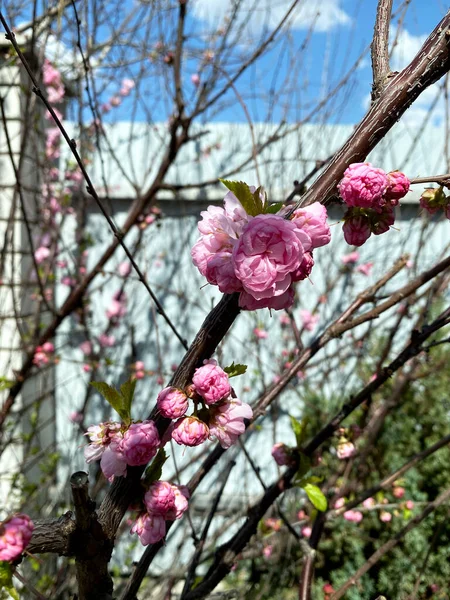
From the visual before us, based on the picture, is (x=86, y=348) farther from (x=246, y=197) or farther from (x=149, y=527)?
(x=246, y=197)

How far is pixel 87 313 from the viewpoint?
3.60 meters

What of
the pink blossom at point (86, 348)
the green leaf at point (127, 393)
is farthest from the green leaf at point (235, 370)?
the pink blossom at point (86, 348)

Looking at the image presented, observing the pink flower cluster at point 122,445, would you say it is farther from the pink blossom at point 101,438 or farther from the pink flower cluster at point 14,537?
the pink flower cluster at point 14,537

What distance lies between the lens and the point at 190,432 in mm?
682

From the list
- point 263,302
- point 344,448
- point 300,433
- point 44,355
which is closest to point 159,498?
point 263,302

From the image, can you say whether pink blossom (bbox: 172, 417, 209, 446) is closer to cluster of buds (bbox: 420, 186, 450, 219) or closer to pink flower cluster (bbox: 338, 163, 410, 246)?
pink flower cluster (bbox: 338, 163, 410, 246)

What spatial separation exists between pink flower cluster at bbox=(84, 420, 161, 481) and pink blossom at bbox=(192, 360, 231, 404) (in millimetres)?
89

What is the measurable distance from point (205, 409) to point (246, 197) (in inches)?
11.5

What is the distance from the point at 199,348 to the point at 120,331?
3.24m

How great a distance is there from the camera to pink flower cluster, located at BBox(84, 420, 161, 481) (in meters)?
0.68

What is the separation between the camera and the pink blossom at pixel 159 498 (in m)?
0.73

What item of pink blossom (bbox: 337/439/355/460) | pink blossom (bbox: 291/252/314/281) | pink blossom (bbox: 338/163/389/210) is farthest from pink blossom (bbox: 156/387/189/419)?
pink blossom (bbox: 337/439/355/460)

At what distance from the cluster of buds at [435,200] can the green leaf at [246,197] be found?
278 mm

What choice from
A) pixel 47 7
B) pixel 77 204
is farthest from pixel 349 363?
pixel 47 7
